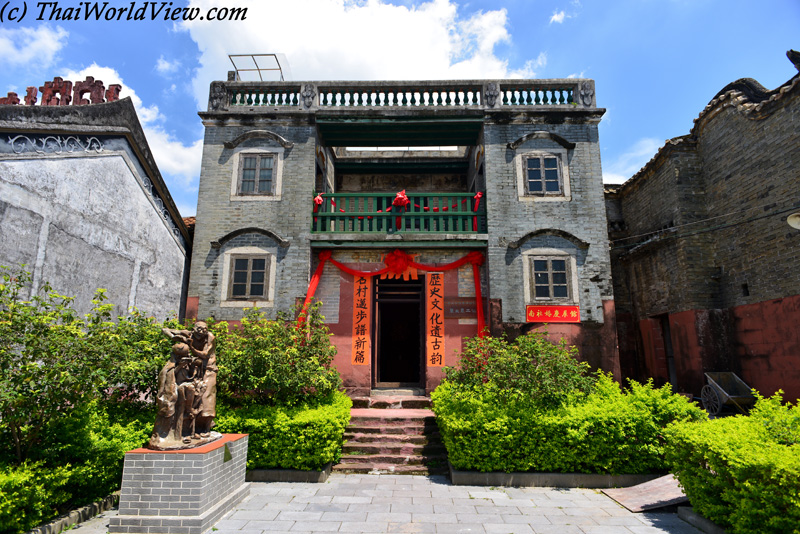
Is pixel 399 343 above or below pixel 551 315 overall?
below

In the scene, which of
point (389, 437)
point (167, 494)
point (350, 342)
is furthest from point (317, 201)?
point (167, 494)

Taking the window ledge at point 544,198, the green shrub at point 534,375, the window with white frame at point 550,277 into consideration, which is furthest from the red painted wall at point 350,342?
A: the window ledge at point 544,198

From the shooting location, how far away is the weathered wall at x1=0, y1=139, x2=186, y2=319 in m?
7.43

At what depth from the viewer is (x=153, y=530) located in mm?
5391

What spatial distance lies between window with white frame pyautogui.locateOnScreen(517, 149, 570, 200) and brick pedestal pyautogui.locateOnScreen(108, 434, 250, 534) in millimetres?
9218

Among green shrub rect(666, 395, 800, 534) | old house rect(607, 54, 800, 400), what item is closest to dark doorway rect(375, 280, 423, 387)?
old house rect(607, 54, 800, 400)

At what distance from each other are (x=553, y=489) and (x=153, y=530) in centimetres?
567

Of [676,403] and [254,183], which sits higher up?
[254,183]

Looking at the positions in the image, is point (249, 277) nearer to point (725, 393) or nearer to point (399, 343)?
point (399, 343)

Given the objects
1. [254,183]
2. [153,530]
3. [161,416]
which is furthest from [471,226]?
[153,530]

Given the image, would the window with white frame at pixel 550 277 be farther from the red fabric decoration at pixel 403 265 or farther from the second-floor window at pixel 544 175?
the second-floor window at pixel 544 175

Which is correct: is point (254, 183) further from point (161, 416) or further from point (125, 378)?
point (161, 416)

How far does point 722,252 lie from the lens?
39.2 feet

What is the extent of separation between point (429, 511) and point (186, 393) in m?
3.62
